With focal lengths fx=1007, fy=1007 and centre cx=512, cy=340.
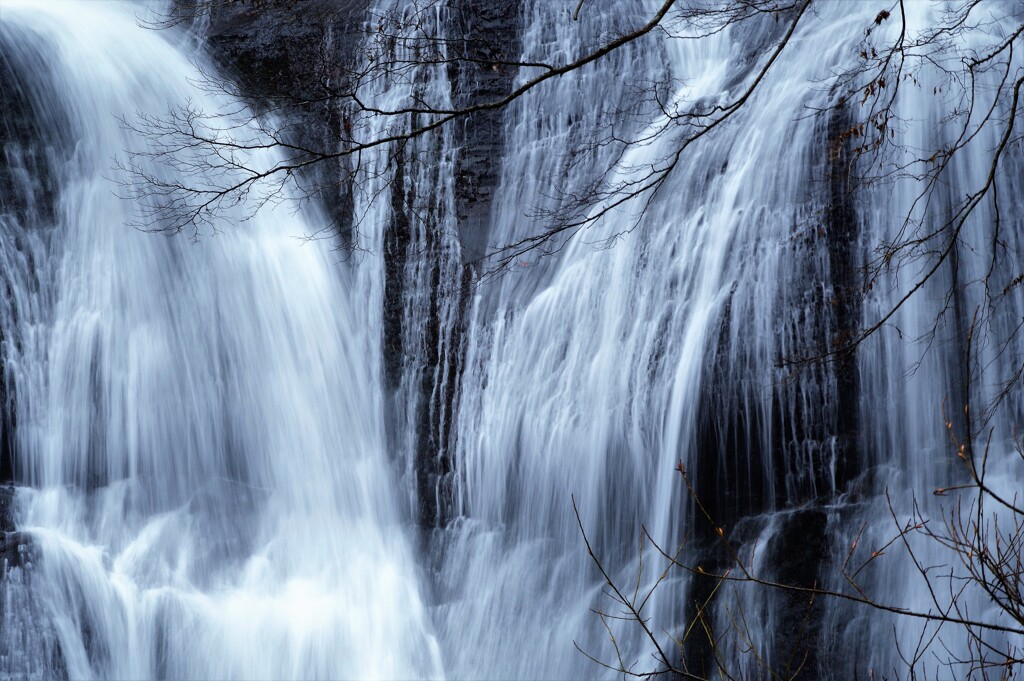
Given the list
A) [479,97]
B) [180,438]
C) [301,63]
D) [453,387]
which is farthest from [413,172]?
[180,438]

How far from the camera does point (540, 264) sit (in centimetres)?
852

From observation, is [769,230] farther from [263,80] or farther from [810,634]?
[263,80]

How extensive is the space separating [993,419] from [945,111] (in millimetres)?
2337

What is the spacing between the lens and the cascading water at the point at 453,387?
23.4 ft

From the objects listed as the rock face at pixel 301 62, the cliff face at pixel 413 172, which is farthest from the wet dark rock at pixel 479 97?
the rock face at pixel 301 62

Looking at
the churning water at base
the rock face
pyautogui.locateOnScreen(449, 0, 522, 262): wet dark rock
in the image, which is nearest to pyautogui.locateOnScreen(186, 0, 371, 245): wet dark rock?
the rock face

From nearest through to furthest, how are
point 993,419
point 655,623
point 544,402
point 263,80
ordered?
point 993,419, point 655,623, point 544,402, point 263,80

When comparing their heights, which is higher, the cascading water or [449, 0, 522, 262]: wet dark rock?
[449, 0, 522, 262]: wet dark rock

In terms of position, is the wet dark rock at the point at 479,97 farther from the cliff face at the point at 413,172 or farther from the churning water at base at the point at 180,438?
the churning water at base at the point at 180,438

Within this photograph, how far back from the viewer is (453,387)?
862 centimetres

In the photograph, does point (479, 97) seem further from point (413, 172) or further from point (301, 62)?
point (301, 62)

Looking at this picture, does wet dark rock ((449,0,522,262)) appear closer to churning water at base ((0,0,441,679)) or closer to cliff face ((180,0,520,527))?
cliff face ((180,0,520,527))

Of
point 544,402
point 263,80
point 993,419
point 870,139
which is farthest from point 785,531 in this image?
point 263,80

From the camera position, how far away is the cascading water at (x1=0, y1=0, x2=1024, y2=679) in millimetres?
7125
